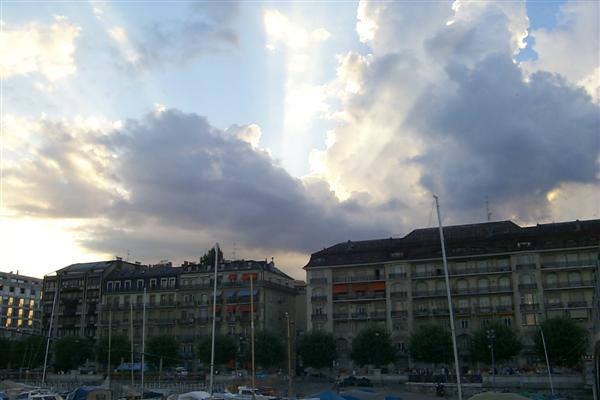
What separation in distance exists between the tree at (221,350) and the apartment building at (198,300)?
17.8 ft

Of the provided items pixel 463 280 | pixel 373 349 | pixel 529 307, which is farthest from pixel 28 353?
pixel 529 307

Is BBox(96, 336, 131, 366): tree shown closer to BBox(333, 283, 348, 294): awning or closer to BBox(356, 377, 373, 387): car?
BBox(333, 283, 348, 294): awning

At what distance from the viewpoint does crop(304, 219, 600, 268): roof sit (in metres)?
90.7

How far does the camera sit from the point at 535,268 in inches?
3568

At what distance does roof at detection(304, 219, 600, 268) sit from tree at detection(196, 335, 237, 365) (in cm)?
1751

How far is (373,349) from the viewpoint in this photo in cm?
8838

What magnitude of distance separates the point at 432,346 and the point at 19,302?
117 meters

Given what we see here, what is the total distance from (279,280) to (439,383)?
50.2 metres

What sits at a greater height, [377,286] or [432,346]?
[377,286]

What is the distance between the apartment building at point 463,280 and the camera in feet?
291

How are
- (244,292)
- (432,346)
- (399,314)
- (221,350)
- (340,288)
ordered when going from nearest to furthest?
1. (432,346)
2. (221,350)
3. (399,314)
4. (340,288)
5. (244,292)

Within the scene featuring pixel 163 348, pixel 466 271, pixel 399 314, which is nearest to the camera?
pixel 466 271

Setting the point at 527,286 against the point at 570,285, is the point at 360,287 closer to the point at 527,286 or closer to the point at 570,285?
the point at 527,286

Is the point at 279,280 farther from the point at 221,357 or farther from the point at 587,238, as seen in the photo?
the point at 587,238
